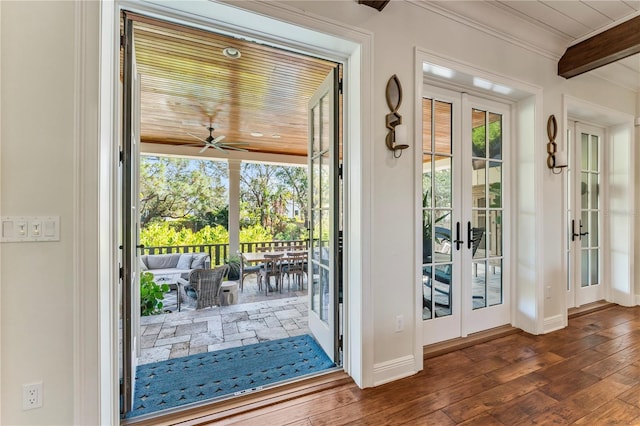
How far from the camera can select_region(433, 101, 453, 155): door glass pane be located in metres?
2.53

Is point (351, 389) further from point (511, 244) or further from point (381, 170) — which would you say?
point (511, 244)

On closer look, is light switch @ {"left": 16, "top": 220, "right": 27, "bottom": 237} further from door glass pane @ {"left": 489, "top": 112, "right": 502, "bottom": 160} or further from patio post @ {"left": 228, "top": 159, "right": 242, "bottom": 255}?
patio post @ {"left": 228, "top": 159, "right": 242, "bottom": 255}

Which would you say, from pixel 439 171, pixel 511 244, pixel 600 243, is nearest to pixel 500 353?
pixel 511 244

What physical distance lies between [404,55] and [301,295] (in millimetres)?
3736

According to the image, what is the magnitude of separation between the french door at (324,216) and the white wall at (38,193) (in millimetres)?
1559

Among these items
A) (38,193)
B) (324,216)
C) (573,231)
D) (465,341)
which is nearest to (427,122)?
(324,216)

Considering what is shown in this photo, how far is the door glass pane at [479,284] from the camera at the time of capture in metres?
2.71

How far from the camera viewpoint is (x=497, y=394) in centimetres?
186

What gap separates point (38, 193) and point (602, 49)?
4.25 m

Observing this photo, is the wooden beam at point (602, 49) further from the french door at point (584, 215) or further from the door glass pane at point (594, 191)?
the door glass pane at point (594, 191)

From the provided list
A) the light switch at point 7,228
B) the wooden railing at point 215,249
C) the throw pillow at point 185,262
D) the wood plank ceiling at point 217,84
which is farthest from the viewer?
the wooden railing at point 215,249

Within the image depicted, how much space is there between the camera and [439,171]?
8.33ft

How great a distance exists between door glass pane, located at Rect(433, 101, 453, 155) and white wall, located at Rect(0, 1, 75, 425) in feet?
8.28

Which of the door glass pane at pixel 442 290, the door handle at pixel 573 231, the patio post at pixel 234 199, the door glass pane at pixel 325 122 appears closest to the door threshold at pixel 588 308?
the door handle at pixel 573 231
